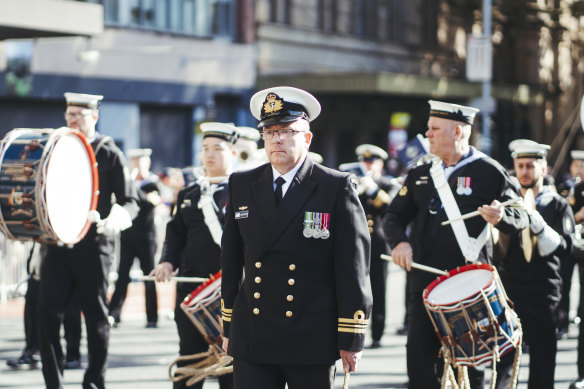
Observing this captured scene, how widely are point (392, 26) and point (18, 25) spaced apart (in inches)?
941

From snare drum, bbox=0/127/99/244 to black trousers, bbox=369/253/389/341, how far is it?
4461 millimetres

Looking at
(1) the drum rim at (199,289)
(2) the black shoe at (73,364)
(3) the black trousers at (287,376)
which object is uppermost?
(1) the drum rim at (199,289)

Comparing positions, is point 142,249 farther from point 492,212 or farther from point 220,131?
point 492,212

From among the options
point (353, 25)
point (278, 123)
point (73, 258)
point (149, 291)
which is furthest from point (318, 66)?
point (278, 123)

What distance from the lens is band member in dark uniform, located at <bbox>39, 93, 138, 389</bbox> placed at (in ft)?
25.2

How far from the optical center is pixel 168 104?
83.1 ft

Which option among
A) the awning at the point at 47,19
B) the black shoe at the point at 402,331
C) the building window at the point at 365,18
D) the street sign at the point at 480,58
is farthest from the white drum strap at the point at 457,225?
the building window at the point at 365,18

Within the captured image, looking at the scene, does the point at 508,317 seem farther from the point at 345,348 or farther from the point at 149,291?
the point at 149,291

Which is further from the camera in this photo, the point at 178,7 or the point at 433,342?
the point at 178,7

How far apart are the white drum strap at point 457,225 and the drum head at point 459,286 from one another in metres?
0.27

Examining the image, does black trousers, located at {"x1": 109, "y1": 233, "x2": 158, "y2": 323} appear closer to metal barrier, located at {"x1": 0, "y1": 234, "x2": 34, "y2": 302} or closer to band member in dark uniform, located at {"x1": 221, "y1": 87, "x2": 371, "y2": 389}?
metal barrier, located at {"x1": 0, "y1": 234, "x2": 34, "y2": 302}

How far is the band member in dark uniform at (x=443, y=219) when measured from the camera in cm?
680

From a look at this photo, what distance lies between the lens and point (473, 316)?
20.6ft

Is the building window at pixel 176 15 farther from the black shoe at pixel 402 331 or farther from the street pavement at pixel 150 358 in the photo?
the black shoe at pixel 402 331
